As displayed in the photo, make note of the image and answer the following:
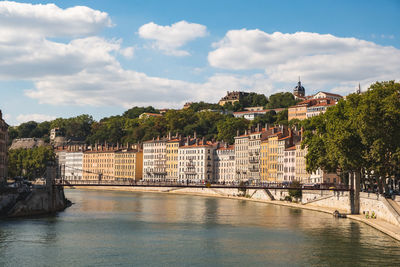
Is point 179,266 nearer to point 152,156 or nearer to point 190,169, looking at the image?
point 190,169

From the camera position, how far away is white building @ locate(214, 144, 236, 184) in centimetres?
12612

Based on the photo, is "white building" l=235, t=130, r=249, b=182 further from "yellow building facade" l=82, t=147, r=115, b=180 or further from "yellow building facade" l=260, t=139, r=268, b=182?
"yellow building facade" l=82, t=147, r=115, b=180

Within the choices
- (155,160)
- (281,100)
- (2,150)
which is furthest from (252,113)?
(2,150)

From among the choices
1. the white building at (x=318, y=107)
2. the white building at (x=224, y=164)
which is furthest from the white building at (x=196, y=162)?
the white building at (x=318, y=107)

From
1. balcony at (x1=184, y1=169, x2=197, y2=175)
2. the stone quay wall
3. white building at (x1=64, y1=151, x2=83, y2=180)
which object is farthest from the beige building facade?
the stone quay wall

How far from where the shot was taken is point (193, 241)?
43.4 m

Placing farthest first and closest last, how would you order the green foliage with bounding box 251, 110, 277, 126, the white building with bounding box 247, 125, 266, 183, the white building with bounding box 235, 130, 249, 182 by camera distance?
1. the green foliage with bounding box 251, 110, 277, 126
2. the white building with bounding box 235, 130, 249, 182
3. the white building with bounding box 247, 125, 266, 183

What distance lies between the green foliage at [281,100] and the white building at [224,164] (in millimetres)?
56095

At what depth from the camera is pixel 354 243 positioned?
1656 inches

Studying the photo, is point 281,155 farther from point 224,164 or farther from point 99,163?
point 99,163

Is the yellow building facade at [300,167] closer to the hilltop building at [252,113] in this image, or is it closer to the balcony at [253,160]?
the balcony at [253,160]

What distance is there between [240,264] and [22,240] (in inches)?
603

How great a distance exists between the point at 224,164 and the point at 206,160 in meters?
4.57

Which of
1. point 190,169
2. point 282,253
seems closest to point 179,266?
point 282,253
